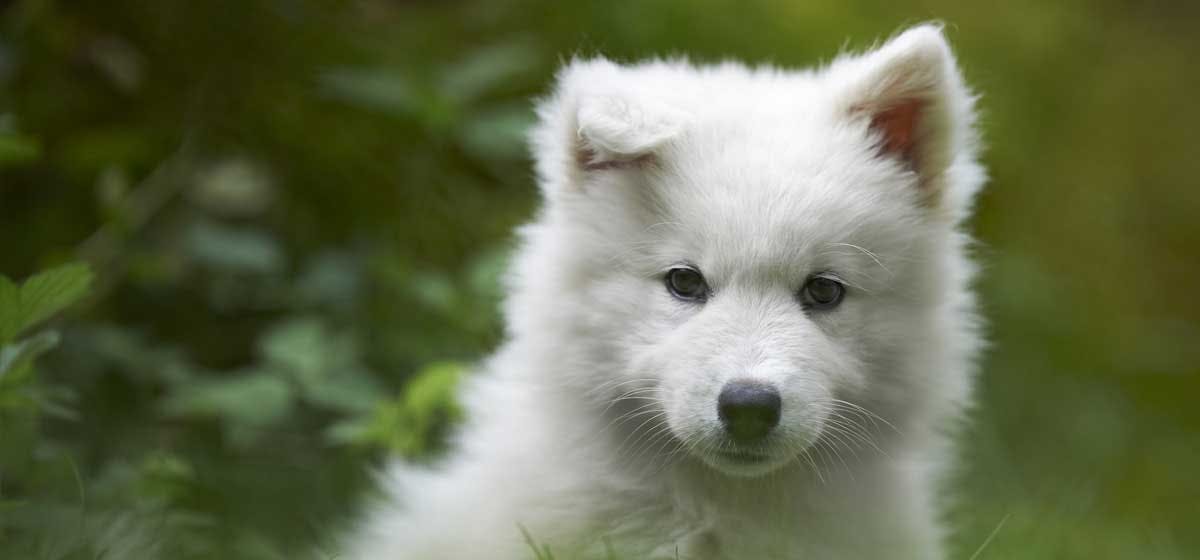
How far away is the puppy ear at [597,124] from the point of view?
2.88 metres

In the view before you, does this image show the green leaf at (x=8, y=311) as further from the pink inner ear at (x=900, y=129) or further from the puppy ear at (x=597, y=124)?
Answer: the pink inner ear at (x=900, y=129)

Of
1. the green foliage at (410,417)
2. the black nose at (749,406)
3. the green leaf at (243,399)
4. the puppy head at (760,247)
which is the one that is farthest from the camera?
the green leaf at (243,399)

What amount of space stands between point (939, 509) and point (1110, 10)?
5214 mm

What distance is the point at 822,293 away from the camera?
9.60 feet

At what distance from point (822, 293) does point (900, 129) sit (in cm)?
54

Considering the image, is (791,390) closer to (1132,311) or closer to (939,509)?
(939,509)

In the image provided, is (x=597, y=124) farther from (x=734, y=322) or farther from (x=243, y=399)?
(x=243, y=399)

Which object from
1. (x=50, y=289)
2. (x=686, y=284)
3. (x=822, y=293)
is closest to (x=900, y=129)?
(x=822, y=293)

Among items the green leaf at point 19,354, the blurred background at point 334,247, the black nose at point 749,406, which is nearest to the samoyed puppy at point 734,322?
the black nose at point 749,406

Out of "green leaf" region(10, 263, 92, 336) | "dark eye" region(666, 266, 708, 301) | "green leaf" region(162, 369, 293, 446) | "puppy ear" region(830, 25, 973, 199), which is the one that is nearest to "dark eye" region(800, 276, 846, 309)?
"dark eye" region(666, 266, 708, 301)

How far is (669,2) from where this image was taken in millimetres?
5812

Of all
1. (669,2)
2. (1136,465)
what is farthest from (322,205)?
(1136,465)

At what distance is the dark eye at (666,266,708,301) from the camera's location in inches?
115

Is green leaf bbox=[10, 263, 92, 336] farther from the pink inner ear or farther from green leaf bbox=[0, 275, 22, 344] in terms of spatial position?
the pink inner ear
